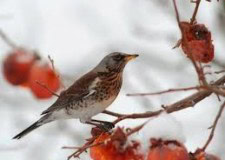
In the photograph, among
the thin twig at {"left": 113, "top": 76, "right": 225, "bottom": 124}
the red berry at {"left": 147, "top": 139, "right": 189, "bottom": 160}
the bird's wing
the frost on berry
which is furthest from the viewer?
the bird's wing

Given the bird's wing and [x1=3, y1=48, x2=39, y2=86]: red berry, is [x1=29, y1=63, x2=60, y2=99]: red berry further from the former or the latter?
the bird's wing

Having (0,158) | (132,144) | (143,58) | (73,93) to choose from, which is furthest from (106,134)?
(143,58)

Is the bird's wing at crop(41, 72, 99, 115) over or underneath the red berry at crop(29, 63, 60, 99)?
underneath

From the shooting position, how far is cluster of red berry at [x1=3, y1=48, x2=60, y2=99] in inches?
108

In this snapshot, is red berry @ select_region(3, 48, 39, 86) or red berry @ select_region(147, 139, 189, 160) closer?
red berry @ select_region(147, 139, 189, 160)

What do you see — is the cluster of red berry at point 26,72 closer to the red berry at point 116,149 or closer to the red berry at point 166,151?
the red berry at point 116,149

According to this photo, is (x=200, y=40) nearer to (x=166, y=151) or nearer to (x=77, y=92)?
(x=166, y=151)

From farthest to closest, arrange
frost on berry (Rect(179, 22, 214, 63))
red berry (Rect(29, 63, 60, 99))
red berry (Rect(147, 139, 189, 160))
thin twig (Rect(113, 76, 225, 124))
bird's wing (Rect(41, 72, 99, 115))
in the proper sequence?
bird's wing (Rect(41, 72, 99, 115)), red berry (Rect(29, 63, 60, 99)), frost on berry (Rect(179, 22, 214, 63)), thin twig (Rect(113, 76, 225, 124)), red berry (Rect(147, 139, 189, 160))

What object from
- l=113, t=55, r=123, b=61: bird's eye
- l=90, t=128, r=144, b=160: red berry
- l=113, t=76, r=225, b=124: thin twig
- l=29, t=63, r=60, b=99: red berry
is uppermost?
l=113, t=76, r=225, b=124: thin twig

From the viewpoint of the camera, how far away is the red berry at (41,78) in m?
2.70

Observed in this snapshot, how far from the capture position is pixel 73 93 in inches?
120

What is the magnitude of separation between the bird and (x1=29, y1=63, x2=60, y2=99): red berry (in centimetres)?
26

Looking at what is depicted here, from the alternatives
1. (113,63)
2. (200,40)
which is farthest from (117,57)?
(200,40)

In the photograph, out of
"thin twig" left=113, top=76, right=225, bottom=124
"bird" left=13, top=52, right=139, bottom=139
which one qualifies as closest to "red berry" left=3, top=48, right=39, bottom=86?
"bird" left=13, top=52, right=139, bottom=139
